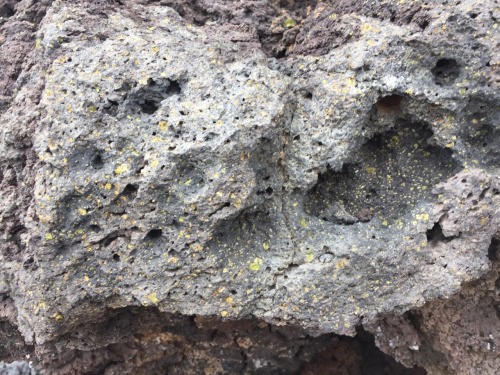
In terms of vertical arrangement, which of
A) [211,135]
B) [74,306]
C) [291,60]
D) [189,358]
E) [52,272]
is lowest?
[189,358]

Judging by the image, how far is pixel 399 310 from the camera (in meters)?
2.24

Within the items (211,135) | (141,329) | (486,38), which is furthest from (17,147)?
(486,38)

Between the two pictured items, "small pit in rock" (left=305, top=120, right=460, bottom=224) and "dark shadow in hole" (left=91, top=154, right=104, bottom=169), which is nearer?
"dark shadow in hole" (left=91, top=154, right=104, bottom=169)

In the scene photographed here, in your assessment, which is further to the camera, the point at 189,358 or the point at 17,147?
the point at 189,358

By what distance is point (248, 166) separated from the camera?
6.66 ft

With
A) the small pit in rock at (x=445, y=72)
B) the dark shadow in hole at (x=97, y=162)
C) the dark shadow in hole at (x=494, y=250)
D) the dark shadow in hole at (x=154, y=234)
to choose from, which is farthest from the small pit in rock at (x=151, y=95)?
the dark shadow in hole at (x=494, y=250)

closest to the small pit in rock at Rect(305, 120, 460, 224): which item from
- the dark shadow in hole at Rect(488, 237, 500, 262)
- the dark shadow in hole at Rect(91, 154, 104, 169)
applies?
the dark shadow in hole at Rect(488, 237, 500, 262)

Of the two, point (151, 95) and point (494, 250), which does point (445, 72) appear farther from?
point (151, 95)

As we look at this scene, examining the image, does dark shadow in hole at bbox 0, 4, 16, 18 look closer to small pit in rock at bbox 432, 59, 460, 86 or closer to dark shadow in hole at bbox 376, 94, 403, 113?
dark shadow in hole at bbox 376, 94, 403, 113

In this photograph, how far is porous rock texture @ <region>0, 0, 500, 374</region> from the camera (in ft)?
6.65

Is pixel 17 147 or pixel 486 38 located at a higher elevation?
pixel 486 38

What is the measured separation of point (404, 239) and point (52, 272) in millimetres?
1743

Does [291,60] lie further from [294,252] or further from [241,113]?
[294,252]

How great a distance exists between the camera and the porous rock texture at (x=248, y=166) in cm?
203
